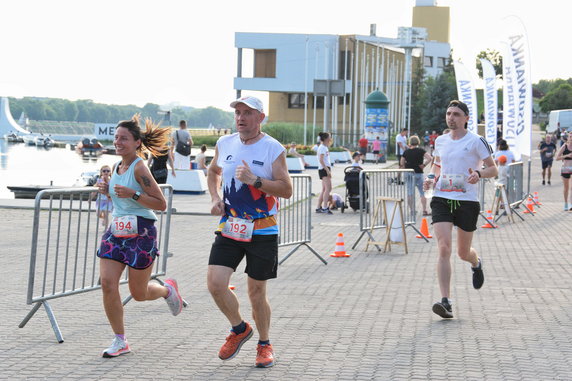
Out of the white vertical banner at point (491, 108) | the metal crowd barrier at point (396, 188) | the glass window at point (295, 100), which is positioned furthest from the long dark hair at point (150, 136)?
the glass window at point (295, 100)

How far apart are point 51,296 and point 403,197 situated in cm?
891

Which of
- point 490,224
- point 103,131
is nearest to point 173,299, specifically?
point 490,224

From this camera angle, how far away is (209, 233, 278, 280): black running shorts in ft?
20.2

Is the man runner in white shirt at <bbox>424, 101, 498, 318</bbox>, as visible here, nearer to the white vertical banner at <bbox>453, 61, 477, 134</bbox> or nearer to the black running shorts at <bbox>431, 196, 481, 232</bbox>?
the black running shorts at <bbox>431, 196, 481, 232</bbox>

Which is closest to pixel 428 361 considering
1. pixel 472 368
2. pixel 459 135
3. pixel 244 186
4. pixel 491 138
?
pixel 472 368

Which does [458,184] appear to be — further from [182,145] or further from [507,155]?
[182,145]

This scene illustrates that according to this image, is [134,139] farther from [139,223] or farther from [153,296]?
[153,296]

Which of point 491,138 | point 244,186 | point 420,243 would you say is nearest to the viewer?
point 244,186

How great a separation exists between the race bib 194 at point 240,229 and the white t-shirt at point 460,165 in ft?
9.35

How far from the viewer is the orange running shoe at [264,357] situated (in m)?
6.20

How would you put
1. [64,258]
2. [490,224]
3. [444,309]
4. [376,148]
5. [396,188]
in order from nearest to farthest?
[444,309]
[64,258]
[396,188]
[490,224]
[376,148]

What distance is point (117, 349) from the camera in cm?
650

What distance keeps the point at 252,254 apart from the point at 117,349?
1.23m

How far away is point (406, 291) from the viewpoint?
9.75m
